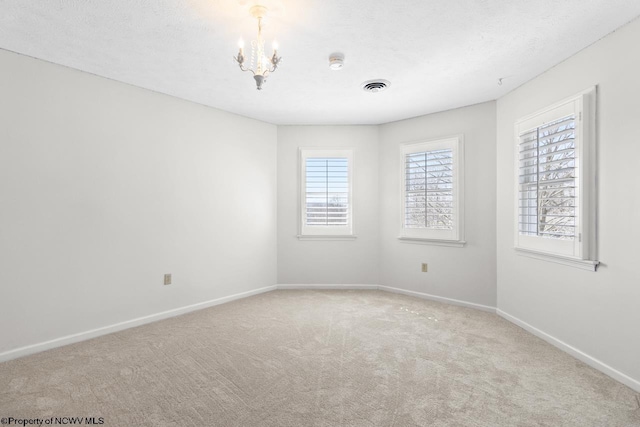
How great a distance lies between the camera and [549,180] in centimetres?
301

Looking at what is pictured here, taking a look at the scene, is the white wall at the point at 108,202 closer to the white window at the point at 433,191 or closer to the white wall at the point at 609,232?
the white window at the point at 433,191

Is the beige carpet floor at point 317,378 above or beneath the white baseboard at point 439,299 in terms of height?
beneath

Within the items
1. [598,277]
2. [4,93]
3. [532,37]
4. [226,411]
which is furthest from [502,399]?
[4,93]

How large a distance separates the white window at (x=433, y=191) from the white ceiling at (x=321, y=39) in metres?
0.87

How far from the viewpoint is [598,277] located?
2.58m

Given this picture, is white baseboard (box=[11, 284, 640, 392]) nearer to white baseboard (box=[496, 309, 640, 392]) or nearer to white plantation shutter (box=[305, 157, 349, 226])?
white baseboard (box=[496, 309, 640, 392])

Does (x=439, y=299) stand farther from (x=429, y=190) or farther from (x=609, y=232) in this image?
(x=609, y=232)

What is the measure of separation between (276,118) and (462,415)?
398 centimetres

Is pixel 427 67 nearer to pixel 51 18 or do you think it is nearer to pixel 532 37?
pixel 532 37

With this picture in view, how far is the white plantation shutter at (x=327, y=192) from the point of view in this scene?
5016 millimetres

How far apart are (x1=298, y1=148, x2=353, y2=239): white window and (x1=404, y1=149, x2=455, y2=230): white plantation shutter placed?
0.87 metres

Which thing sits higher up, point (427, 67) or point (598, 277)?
point (427, 67)

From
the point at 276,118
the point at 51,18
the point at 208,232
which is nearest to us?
the point at 51,18

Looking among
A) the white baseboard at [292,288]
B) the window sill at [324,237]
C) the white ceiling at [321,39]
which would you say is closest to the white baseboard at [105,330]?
the white baseboard at [292,288]
